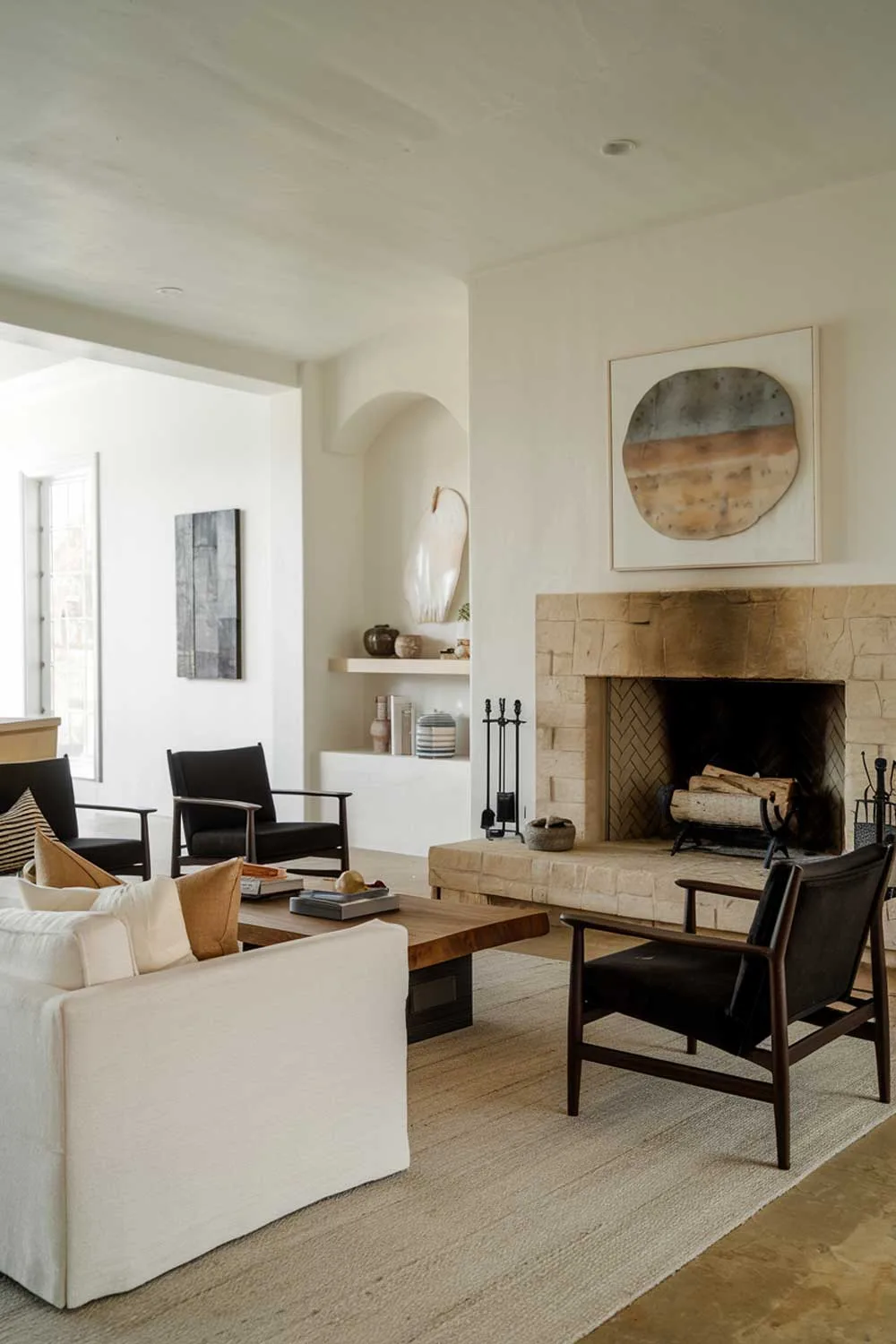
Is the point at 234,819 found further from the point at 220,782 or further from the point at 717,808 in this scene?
the point at 717,808

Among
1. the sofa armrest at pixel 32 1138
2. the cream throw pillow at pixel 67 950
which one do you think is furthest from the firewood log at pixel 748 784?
the sofa armrest at pixel 32 1138

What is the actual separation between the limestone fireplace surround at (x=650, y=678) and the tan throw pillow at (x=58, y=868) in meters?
2.76

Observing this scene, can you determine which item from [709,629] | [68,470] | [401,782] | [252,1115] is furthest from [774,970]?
[68,470]

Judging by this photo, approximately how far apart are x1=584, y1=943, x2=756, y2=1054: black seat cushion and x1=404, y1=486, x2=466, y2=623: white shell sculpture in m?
4.42

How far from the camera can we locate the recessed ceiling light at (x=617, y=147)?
4.69m

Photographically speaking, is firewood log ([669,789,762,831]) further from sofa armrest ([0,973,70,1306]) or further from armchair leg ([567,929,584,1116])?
sofa armrest ([0,973,70,1306])

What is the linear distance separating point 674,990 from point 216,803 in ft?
9.60

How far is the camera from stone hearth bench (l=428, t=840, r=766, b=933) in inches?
203

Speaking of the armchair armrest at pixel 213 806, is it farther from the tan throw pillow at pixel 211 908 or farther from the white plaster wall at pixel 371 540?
the tan throw pillow at pixel 211 908

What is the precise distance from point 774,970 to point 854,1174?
1.67 feet

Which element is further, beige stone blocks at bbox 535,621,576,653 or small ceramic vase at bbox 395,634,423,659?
small ceramic vase at bbox 395,634,423,659

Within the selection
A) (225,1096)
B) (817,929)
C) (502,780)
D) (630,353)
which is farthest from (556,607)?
(225,1096)

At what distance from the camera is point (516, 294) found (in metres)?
6.19

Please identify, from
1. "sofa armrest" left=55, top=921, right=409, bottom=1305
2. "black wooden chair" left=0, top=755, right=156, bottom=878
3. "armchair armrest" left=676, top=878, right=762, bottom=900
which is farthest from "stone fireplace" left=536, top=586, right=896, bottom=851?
"sofa armrest" left=55, top=921, right=409, bottom=1305
